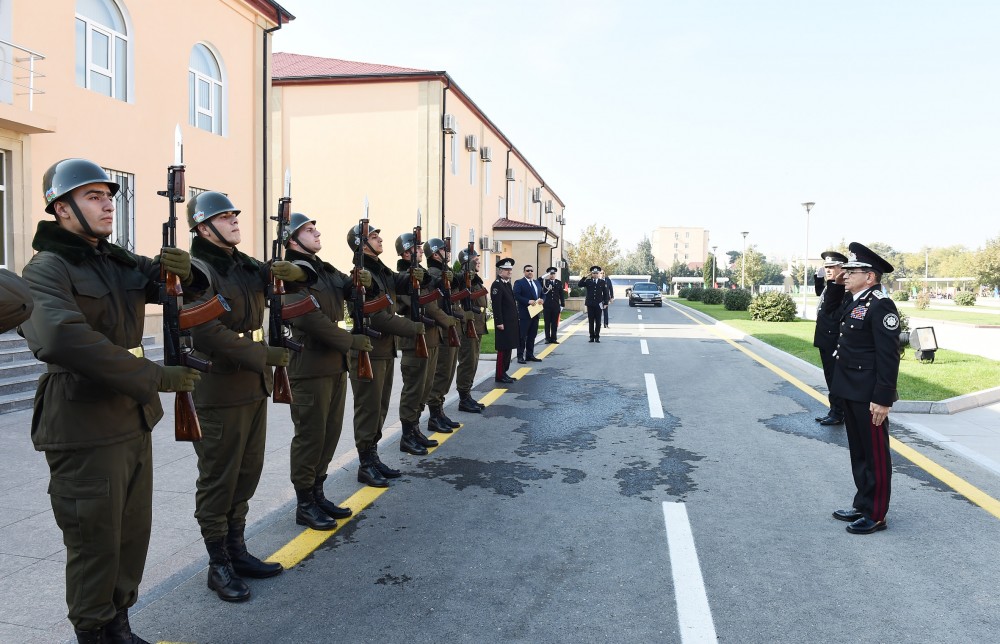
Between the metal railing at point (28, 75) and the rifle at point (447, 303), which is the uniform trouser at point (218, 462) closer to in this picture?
the rifle at point (447, 303)

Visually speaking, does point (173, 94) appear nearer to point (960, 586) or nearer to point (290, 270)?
point (290, 270)

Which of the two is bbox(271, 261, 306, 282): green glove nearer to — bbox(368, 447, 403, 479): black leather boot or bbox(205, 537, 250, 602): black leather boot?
bbox(205, 537, 250, 602): black leather boot

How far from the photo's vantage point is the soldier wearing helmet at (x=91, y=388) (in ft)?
8.92

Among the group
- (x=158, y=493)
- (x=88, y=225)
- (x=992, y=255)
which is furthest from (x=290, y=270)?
(x=992, y=255)

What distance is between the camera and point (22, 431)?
697cm

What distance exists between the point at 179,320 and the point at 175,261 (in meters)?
0.37

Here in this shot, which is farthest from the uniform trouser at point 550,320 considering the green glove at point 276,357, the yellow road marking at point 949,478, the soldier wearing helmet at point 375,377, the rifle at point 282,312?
the green glove at point 276,357

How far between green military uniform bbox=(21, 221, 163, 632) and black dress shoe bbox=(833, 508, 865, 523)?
4.49 m

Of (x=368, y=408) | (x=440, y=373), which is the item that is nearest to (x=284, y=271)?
(x=368, y=408)

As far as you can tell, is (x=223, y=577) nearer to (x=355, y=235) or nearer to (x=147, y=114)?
(x=355, y=235)

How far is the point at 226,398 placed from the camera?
3.78 m

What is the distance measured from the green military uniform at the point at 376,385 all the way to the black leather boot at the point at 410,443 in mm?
757

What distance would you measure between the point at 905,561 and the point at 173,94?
13.8m

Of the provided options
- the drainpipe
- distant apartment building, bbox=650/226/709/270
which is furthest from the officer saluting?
distant apartment building, bbox=650/226/709/270
